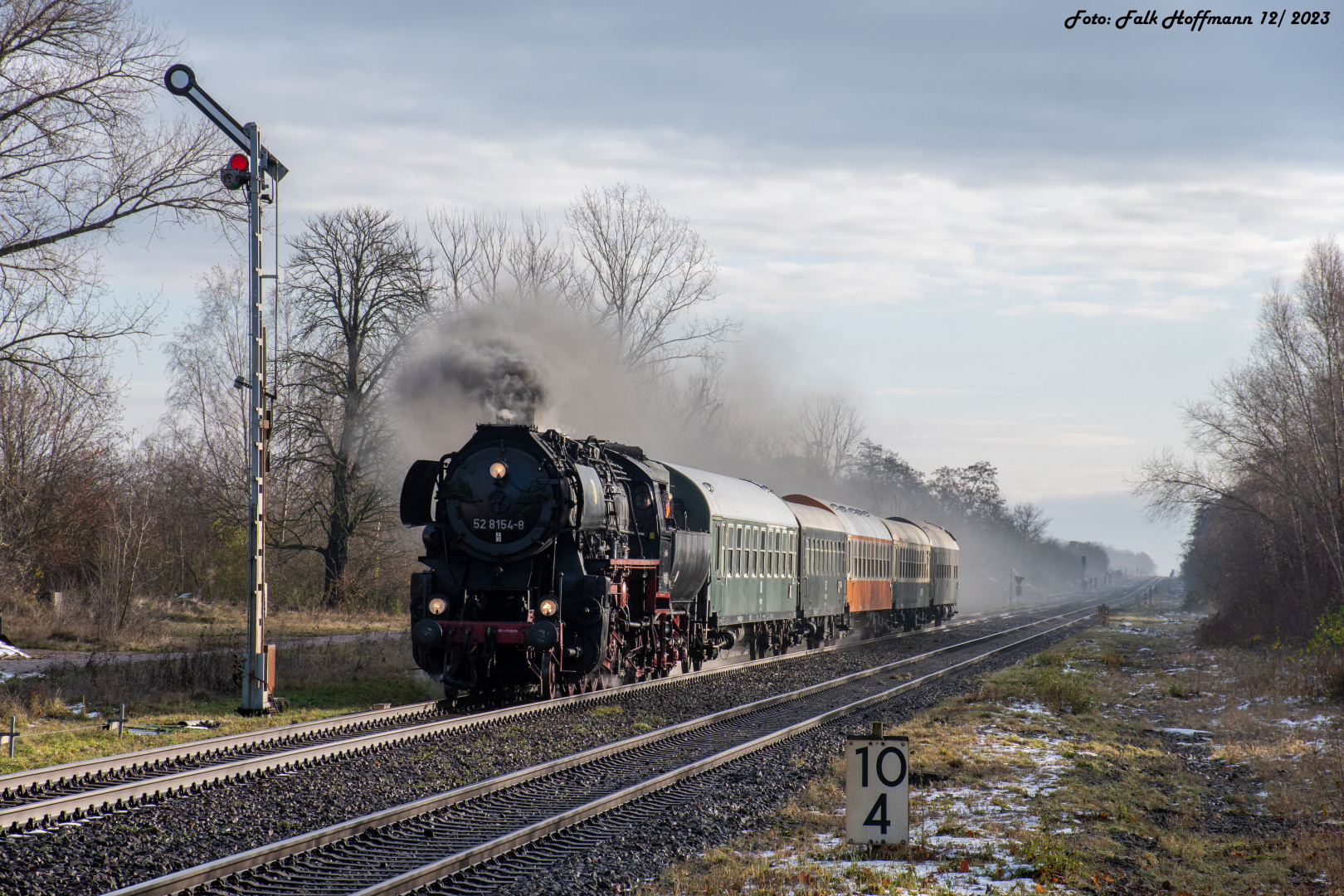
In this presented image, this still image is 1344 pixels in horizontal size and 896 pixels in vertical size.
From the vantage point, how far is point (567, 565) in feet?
47.8

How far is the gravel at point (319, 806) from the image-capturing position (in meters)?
6.46

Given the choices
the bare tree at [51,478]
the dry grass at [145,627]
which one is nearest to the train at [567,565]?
the dry grass at [145,627]

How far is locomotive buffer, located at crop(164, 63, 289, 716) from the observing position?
42.3ft

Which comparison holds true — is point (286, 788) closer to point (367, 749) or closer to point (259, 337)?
point (367, 749)

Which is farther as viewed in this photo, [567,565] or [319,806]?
[567,565]

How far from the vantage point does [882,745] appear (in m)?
7.42

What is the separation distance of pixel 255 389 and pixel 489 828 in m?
7.55

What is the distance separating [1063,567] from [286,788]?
16868 centimetres

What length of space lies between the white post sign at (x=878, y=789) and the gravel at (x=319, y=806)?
3.71 ft

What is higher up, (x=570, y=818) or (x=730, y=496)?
(x=730, y=496)

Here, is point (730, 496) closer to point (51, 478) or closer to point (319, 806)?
point (319, 806)

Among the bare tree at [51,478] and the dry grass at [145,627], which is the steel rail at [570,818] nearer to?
the dry grass at [145,627]

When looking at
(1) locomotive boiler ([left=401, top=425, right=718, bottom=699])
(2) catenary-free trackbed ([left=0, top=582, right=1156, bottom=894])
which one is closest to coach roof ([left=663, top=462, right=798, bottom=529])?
(1) locomotive boiler ([left=401, top=425, right=718, bottom=699])

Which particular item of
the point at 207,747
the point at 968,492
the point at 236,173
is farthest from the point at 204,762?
the point at 968,492
